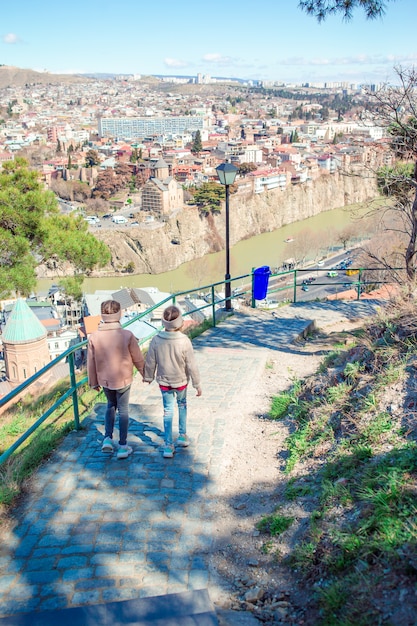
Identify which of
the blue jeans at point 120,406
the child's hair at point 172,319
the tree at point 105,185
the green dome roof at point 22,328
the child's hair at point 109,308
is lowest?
the green dome roof at point 22,328

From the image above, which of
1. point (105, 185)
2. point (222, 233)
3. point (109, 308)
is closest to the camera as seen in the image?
point (109, 308)

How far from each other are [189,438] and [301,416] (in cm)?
88

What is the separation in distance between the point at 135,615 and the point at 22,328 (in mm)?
16740

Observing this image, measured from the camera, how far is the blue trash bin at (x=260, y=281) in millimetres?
8656

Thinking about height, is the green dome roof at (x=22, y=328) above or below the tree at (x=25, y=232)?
below

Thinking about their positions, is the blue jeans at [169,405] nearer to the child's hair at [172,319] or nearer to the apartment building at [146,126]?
the child's hair at [172,319]

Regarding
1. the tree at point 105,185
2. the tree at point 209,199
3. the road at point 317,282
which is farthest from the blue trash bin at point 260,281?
→ the tree at point 105,185

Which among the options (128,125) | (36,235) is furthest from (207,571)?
(128,125)

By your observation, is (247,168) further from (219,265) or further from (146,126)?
(146,126)

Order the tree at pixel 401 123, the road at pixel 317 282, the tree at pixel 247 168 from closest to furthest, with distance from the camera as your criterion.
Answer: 1. the tree at pixel 401 123
2. the road at pixel 317 282
3. the tree at pixel 247 168

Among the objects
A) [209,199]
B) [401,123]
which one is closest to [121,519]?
[401,123]

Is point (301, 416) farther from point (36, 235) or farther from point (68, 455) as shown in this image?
point (36, 235)

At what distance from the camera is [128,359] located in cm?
371

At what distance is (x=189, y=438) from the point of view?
4.25 m
